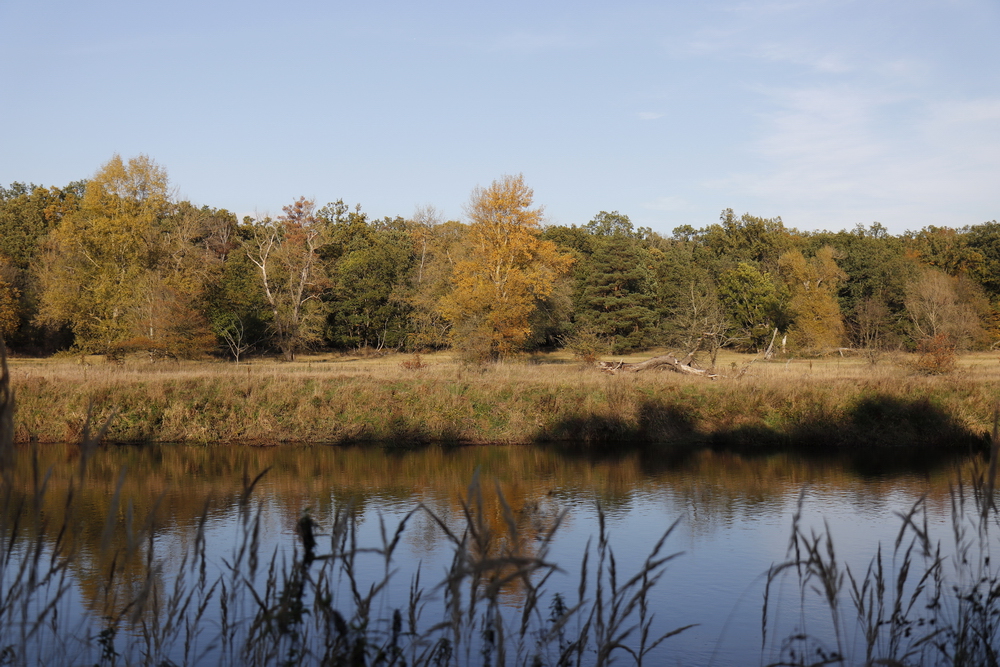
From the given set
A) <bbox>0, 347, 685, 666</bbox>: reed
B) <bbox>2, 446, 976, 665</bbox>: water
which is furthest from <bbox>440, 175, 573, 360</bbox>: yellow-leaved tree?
<bbox>0, 347, 685, 666</bbox>: reed

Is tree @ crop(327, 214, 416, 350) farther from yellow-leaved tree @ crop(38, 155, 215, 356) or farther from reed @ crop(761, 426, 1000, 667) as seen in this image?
reed @ crop(761, 426, 1000, 667)

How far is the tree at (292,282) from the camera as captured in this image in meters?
49.8

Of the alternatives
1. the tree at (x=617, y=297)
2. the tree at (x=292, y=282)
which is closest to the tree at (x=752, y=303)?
the tree at (x=617, y=297)

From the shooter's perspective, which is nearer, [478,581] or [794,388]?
[478,581]

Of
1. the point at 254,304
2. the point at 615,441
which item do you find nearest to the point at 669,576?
the point at 615,441

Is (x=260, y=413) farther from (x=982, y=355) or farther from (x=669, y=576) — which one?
(x=982, y=355)

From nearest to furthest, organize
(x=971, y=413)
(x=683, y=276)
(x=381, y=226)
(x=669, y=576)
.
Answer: (x=669, y=576), (x=971, y=413), (x=683, y=276), (x=381, y=226)

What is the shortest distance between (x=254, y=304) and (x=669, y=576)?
151 feet

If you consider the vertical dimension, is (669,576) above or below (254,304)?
below

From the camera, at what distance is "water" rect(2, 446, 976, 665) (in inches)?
330

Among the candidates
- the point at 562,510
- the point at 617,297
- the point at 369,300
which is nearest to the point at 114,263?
the point at 369,300

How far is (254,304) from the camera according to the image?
52.3m

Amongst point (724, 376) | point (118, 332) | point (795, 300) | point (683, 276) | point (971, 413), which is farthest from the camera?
point (683, 276)

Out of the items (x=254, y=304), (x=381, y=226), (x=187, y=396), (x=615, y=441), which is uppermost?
(x=381, y=226)
